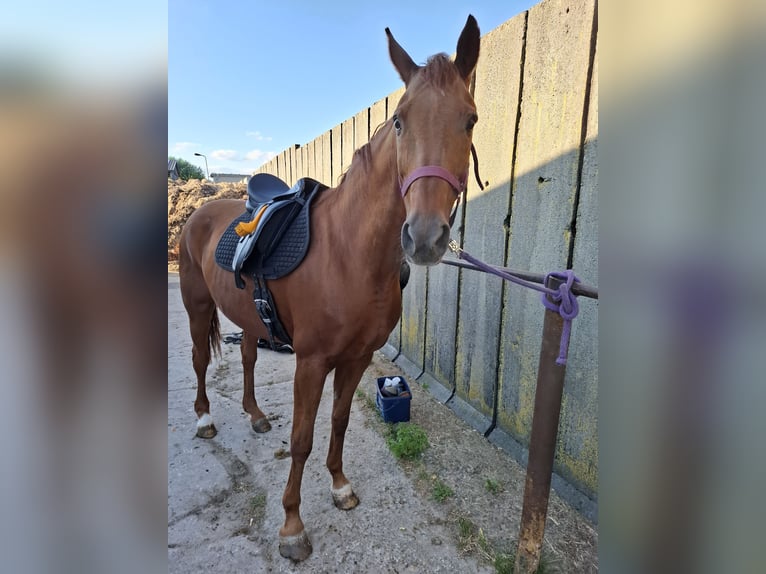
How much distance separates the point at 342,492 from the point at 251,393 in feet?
4.04

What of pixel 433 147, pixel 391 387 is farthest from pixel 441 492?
pixel 433 147

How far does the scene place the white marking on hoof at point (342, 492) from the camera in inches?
85.5

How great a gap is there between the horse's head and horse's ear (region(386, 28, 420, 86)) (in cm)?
12

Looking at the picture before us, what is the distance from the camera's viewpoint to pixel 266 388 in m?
3.70

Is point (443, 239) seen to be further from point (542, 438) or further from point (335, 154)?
point (335, 154)

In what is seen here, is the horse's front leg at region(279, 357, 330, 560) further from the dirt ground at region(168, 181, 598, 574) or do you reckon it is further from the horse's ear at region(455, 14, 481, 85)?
the horse's ear at region(455, 14, 481, 85)

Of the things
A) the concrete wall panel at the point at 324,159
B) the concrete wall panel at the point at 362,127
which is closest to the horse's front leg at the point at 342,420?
the concrete wall panel at the point at 362,127

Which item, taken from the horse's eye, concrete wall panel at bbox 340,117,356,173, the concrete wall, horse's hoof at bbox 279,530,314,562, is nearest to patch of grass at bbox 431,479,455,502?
the concrete wall

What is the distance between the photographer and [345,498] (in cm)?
216

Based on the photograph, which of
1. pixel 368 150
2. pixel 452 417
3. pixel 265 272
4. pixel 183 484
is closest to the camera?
pixel 368 150

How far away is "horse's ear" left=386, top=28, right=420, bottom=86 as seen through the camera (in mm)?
1552
